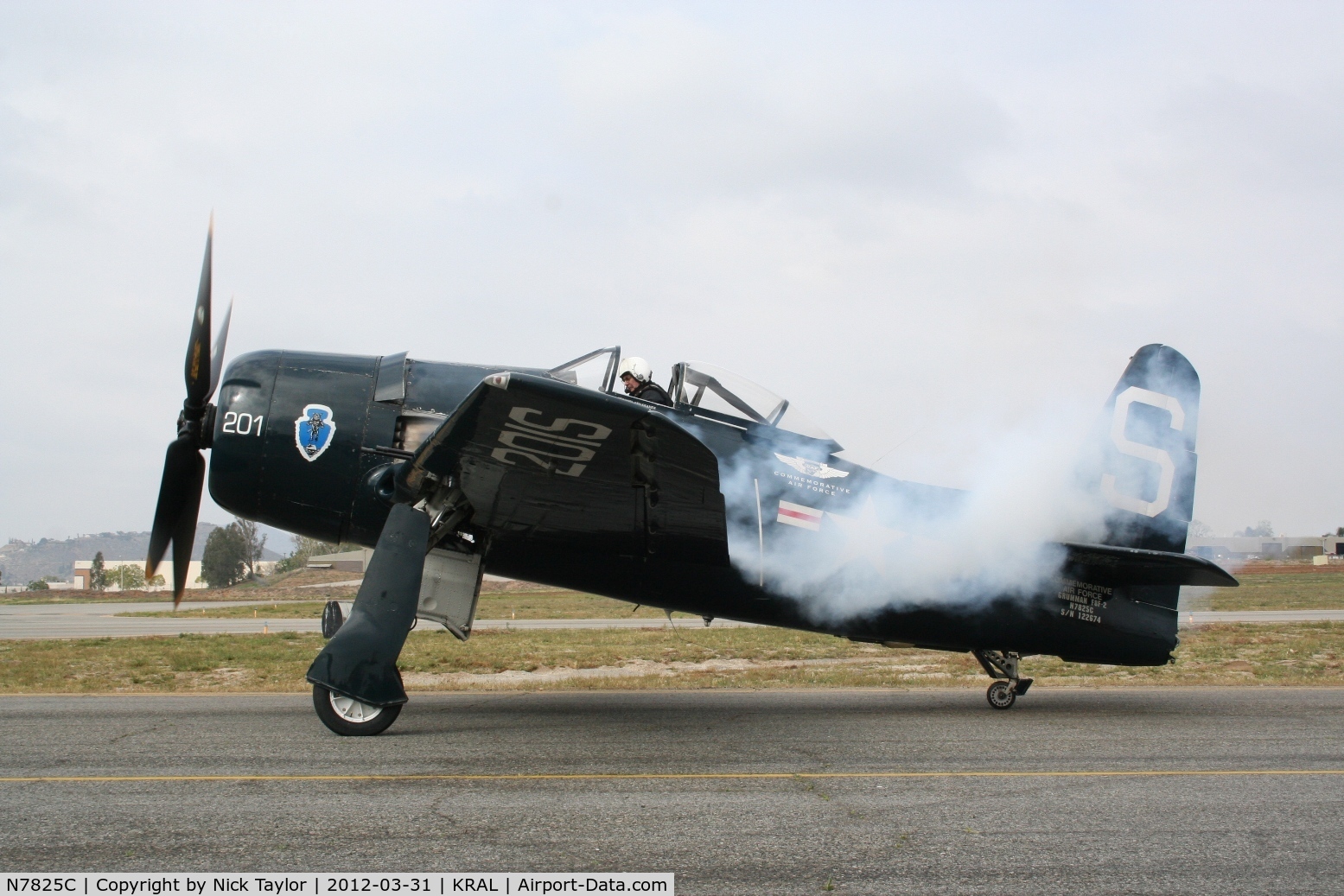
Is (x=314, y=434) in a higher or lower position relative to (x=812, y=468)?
lower

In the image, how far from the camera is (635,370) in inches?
328

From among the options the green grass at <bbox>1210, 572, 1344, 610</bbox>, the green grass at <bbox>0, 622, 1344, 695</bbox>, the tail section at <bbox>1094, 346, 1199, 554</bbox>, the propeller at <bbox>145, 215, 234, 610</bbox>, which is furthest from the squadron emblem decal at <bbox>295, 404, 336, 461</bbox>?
the green grass at <bbox>1210, 572, 1344, 610</bbox>

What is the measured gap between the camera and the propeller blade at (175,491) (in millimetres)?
8398

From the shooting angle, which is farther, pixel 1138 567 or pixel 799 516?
pixel 1138 567

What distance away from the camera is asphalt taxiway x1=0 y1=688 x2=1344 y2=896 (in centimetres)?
418

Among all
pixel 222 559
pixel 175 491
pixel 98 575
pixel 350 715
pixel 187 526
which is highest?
pixel 175 491

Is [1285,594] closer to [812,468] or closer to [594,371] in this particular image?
[812,468]

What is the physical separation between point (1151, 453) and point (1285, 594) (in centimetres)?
3558

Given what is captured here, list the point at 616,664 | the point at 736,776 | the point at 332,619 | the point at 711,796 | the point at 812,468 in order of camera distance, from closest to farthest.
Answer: the point at 711,796 → the point at 736,776 → the point at 332,619 → the point at 812,468 → the point at 616,664

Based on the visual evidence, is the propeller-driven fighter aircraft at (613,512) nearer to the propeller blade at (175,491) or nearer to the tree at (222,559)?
the propeller blade at (175,491)

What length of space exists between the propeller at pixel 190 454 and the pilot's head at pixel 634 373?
3587 millimetres

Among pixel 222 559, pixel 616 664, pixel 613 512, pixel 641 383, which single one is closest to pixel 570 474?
pixel 613 512

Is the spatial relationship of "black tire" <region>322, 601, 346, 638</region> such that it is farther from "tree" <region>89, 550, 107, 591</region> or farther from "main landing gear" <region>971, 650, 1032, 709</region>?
"tree" <region>89, 550, 107, 591</region>

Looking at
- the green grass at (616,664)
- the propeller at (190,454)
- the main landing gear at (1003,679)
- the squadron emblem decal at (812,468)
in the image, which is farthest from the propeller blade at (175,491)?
the main landing gear at (1003,679)
